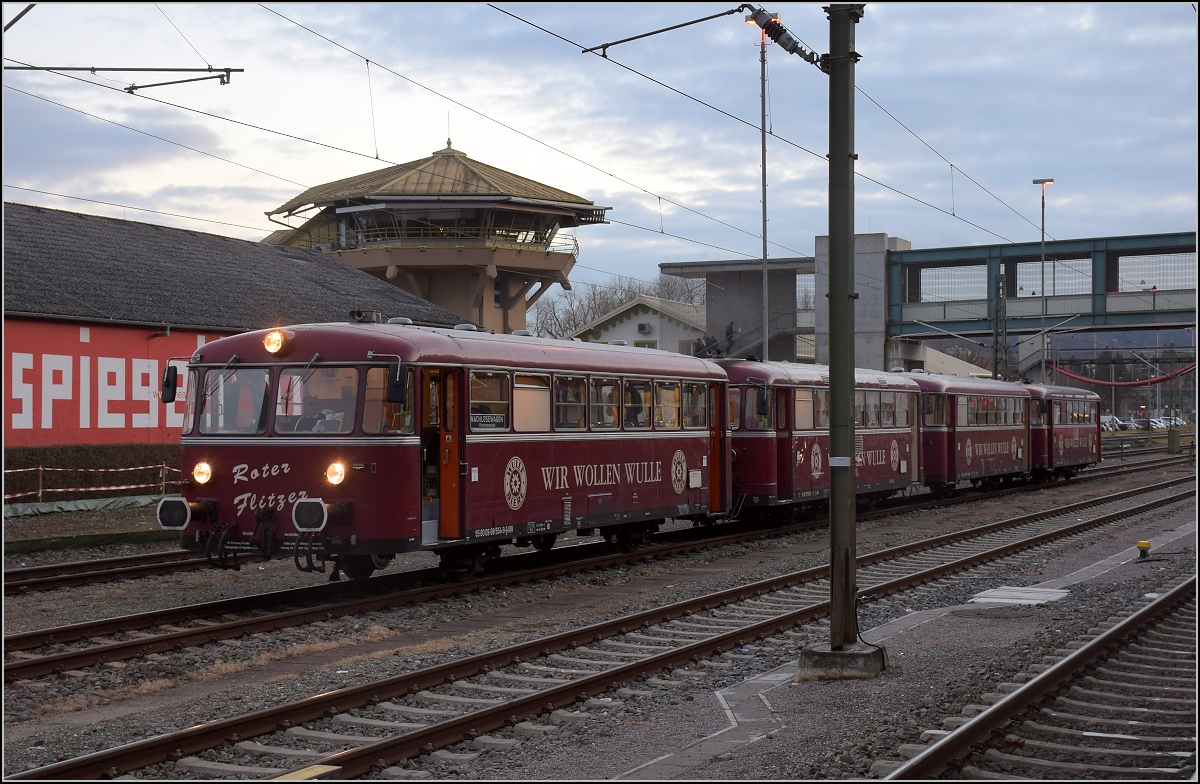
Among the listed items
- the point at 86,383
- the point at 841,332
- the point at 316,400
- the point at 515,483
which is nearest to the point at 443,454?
the point at 515,483

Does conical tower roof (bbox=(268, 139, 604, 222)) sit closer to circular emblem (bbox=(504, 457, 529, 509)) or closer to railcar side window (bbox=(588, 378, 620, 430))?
railcar side window (bbox=(588, 378, 620, 430))

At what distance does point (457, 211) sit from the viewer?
50188mm

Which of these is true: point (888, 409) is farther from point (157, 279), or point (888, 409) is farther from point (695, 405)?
point (157, 279)

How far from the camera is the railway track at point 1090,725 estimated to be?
7.54 meters

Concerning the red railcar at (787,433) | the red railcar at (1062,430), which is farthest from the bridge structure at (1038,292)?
the red railcar at (787,433)

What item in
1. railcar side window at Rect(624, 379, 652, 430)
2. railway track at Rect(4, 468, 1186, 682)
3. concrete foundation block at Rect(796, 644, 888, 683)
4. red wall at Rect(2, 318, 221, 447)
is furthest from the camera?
red wall at Rect(2, 318, 221, 447)

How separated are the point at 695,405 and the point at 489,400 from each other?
20.0ft

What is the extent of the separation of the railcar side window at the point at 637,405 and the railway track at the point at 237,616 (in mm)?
2005

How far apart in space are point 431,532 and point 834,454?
18.6 feet

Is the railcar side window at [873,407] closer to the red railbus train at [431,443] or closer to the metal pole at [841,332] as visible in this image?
the red railbus train at [431,443]

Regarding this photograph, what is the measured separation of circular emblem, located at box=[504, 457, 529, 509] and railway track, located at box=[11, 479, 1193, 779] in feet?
9.74

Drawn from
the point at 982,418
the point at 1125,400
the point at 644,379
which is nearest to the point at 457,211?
the point at 982,418

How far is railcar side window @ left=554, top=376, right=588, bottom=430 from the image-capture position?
17.1 m

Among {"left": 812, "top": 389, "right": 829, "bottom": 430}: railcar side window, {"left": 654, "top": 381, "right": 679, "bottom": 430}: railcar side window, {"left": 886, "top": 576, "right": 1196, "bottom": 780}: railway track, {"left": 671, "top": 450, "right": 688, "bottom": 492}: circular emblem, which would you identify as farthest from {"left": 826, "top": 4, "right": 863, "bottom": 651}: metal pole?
{"left": 812, "top": 389, "right": 829, "bottom": 430}: railcar side window
